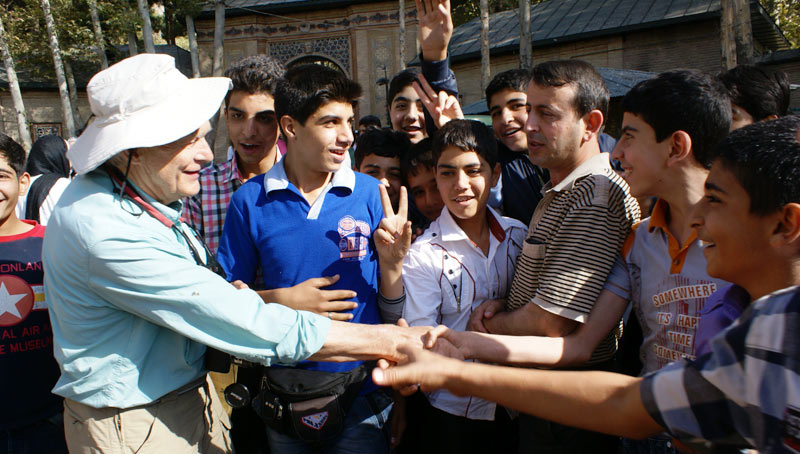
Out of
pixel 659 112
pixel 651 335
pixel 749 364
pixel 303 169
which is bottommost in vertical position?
pixel 651 335

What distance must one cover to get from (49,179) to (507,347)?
4.06 metres

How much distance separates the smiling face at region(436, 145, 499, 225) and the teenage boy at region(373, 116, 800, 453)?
1.08m

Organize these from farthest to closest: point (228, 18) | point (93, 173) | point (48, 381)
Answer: point (228, 18)
point (48, 381)
point (93, 173)

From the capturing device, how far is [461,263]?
8.23ft

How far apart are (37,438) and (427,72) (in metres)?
2.96

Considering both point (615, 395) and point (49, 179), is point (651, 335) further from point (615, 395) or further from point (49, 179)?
point (49, 179)

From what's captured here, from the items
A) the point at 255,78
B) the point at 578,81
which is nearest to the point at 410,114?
the point at 255,78

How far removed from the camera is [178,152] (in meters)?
1.94

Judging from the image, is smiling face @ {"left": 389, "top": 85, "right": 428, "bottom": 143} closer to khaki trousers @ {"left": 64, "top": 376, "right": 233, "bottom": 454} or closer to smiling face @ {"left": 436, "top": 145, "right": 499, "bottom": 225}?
smiling face @ {"left": 436, "top": 145, "right": 499, "bottom": 225}

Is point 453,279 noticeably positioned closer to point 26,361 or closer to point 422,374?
point 422,374

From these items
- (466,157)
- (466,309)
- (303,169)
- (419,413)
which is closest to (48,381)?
(303,169)

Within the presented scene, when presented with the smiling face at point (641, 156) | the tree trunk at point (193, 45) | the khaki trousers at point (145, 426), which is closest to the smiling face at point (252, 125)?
the khaki trousers at point (145, 426)

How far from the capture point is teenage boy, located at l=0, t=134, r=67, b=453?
7.43 feet

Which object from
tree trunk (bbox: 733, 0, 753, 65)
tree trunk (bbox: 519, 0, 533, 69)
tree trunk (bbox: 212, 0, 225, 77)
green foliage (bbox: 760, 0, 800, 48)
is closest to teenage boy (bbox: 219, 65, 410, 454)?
tree trunk (bbox: 733, 0, 753, 65)
